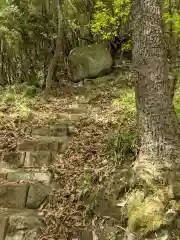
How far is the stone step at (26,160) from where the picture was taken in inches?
226

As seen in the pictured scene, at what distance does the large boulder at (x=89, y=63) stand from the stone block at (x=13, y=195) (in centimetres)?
718

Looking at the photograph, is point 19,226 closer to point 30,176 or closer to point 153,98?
point 30,176

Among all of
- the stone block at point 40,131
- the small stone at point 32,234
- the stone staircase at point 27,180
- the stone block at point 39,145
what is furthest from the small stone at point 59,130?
the small stone at point 32,234

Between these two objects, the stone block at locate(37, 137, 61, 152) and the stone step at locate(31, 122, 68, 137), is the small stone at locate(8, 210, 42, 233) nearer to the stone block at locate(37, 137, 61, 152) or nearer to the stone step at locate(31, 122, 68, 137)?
the stone block at locate(37, 137, 61, 152)

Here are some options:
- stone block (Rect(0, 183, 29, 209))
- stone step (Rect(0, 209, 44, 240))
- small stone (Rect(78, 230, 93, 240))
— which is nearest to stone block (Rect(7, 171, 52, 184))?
stone block (Rect(0, 183, 29, 209))

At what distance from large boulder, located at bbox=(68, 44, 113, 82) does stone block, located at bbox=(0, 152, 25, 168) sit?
20.2 feet

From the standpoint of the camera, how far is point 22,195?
4824mm

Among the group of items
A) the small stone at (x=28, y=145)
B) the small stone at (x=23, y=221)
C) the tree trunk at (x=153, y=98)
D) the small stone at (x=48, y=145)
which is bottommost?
the small stone at (x=23, y=221)

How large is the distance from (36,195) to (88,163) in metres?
1.10

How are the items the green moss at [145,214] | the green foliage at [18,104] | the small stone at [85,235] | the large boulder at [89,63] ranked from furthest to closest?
the large boulder at [89,63] < the green foliage at [18,104] < the small stone at [85,235] < the green moss at [145,214]

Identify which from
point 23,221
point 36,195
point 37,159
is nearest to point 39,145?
point 37,159

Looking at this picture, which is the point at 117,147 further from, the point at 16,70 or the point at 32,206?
the point at 16,70

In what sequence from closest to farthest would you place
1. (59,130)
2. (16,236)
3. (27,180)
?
(16,236)
(27,180)
(59,130)

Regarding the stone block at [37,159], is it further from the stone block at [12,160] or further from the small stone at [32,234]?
the small stone at [32,234]
